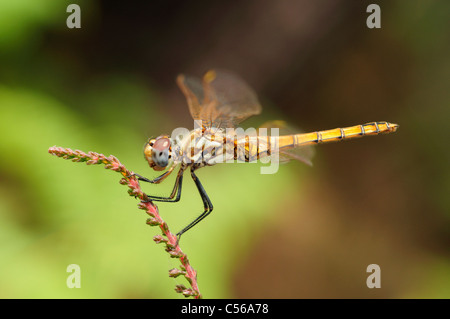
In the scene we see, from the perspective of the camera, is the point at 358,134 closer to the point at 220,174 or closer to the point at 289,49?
the point at 220,174

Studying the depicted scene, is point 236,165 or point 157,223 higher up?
point 236,165

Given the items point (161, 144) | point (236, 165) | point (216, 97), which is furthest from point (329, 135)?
point (236, 165)

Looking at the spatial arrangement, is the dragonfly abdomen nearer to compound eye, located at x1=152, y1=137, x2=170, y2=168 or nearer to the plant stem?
compound eye, located at x1=152, y1=137, x2=170, y2=168

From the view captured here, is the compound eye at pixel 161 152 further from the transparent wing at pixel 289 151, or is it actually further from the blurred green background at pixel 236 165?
the blurred green background at pixel 236 165

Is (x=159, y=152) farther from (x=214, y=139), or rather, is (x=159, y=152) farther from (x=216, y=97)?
(x=216, y=97)

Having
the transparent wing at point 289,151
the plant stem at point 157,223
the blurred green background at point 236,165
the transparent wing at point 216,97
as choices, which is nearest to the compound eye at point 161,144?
the transparent wing at point 216,97

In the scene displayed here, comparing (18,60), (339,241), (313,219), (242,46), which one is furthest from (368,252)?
(18,60)
